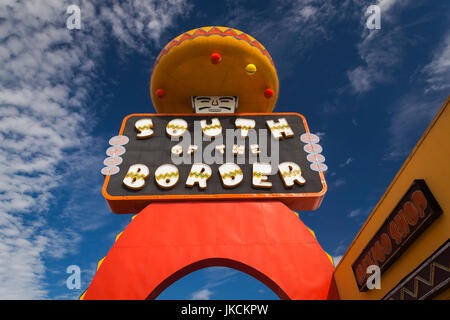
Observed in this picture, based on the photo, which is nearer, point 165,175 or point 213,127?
point 165,175

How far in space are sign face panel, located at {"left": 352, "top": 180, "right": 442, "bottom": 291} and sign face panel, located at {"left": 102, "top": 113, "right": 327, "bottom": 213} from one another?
9.52 feet

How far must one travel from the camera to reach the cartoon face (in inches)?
388

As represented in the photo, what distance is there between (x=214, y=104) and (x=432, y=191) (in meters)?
7.33

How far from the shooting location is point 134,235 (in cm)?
660

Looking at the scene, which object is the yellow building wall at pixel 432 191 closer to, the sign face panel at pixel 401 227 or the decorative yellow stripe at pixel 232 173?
the sign face panel at pixel 401 227

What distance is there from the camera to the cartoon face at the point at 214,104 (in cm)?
987

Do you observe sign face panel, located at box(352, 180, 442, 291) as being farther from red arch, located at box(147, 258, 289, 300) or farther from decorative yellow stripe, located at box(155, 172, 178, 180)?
decorative yellow stripe, located at box(155, 172, 178, 180)

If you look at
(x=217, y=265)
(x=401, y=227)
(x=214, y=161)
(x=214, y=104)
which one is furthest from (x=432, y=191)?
(x=214, y=104)

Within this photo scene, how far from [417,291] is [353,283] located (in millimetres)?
1715

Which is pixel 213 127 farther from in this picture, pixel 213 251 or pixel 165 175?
pixel 213 251

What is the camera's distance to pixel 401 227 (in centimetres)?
400

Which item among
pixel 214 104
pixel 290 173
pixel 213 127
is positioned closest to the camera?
pixel 290 173

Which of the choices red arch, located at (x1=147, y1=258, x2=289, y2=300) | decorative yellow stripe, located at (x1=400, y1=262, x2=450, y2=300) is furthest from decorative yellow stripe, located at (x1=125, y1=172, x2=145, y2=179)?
decorative yellow stripe, located at (x1=400, y1=262, x2=450, y2=300)

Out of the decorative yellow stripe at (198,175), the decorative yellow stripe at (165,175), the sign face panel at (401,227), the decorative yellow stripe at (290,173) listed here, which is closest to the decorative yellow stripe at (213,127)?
the decorative yellow stripe at (198,175)
